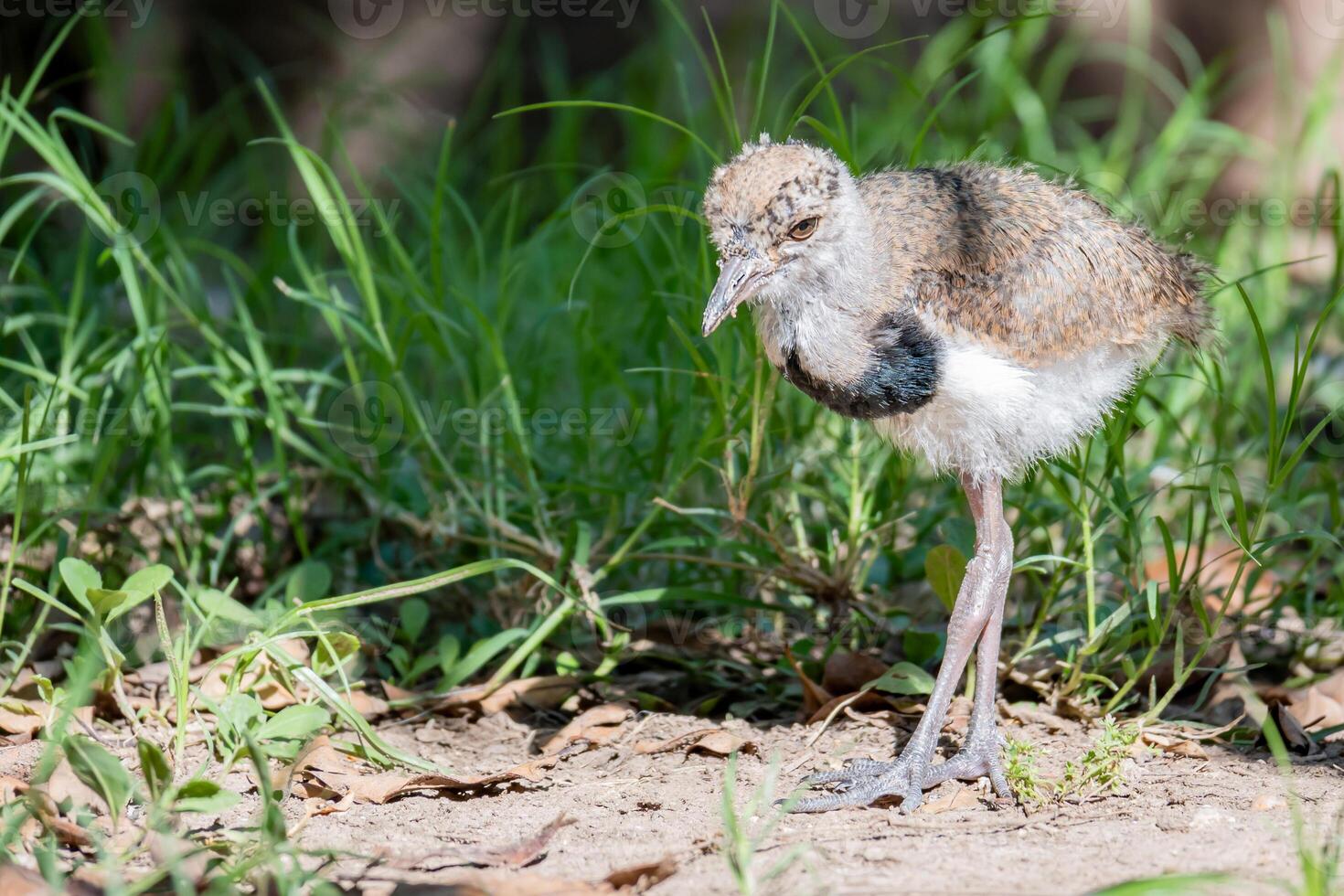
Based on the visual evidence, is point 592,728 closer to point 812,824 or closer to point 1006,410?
point 812,824

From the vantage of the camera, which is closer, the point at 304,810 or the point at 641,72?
the point at 304,810

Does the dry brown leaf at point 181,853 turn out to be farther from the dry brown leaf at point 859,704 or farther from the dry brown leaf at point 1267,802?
the dry brown leaf at point 1267,802

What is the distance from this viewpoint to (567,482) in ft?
12.5

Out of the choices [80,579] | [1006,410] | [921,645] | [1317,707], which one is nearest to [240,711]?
[80,579]

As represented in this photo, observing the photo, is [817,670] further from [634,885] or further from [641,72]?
[641,72]

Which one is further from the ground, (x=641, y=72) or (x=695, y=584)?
(x=641, y=72)

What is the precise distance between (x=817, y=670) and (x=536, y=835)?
114 cm

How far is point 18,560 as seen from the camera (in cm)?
357

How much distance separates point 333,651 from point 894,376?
1394 millimetres

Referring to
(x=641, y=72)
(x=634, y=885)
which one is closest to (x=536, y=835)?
(x=634, y=885)

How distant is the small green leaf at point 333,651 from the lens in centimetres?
306

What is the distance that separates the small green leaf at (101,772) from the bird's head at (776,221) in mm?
1439

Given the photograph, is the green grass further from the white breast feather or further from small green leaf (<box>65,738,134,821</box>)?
small green leaf (<box>65,738,134,821</box>)

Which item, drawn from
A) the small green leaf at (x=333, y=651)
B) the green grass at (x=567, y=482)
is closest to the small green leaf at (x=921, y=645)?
the green grass at (x=567, y=482)
